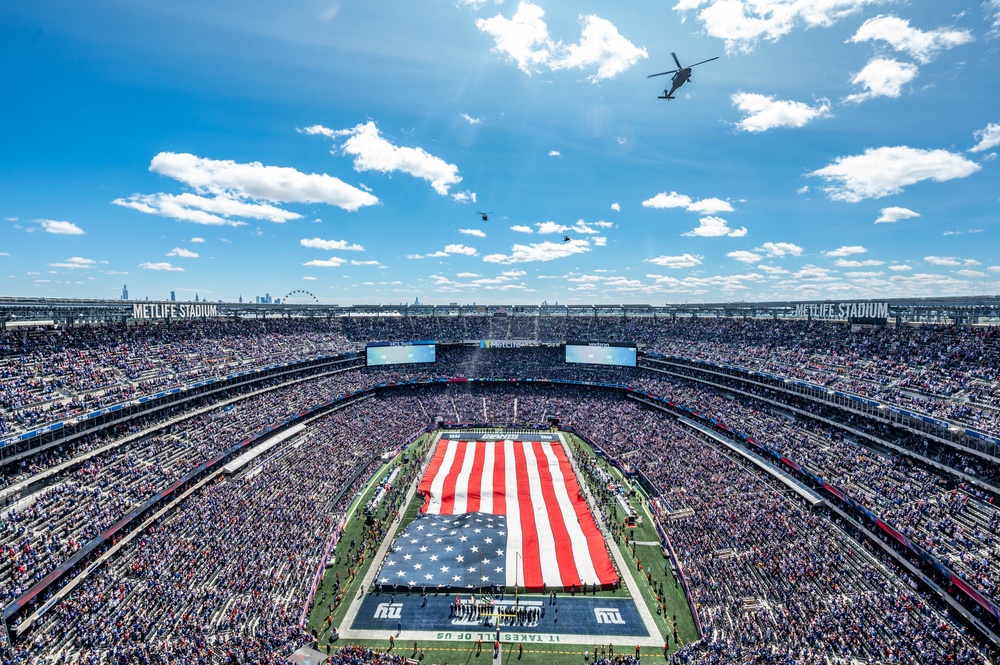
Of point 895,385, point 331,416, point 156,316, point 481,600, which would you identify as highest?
point 156,316

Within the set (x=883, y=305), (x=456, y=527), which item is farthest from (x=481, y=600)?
(x=883, y=305)

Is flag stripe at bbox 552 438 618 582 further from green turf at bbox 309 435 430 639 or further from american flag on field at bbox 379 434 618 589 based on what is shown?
green turf at bbox 309 435 430 639

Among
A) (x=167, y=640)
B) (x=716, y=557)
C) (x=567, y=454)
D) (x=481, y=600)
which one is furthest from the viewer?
(x=567, y=454)

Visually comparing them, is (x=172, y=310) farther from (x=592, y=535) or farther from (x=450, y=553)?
(x=592, y=535)

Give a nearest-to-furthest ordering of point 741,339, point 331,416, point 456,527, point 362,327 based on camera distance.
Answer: point 456,527
point 331,416
point 741,339
point 362,327

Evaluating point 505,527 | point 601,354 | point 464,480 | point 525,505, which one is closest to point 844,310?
point 601,354

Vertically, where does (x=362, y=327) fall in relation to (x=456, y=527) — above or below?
above

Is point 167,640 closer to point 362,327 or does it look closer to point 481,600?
point 481,600

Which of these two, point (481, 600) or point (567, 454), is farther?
point (567, 454)

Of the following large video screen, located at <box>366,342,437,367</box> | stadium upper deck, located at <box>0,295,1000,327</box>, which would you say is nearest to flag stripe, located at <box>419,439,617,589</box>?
large video screen, located at <box>366,342,437,367</box>
